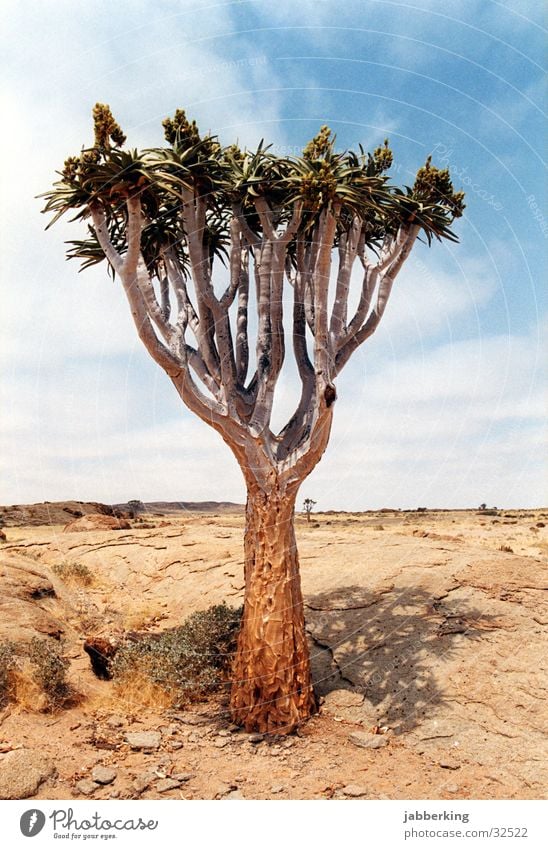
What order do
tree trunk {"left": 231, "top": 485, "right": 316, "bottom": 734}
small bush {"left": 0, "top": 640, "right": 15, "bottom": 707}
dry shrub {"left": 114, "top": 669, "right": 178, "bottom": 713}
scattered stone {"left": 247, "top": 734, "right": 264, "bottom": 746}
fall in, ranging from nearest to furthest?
scattered stone {"left": 247, "top": 734, "right": 264, "bottom": 746}
tree trunk {"left": 231, "top": 485, "right": 316, "bottom": 734}
small bush {"left": 0, "top": 640, "right": 15, "bottom": 707}
dry shrub {"left": 114, "top": 669, "right": 178, "bottom": 713}

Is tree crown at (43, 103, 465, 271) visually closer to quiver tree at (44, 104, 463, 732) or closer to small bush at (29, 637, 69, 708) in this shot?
quiver tree at (44, 104, 463, 732)

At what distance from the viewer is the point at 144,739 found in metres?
8.37

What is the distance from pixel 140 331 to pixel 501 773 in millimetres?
7047

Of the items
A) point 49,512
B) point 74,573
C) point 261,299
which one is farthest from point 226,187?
point 49,512

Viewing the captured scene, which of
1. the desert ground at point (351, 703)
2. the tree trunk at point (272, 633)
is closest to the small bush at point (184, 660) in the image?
the desert ground at point (351, 703)

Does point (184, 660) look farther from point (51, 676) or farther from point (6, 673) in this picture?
point (6, 673)

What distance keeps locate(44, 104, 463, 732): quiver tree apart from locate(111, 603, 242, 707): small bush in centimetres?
101

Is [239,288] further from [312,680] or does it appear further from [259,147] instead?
[312,680]

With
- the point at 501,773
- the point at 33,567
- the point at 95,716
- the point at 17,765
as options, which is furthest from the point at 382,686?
the point at 33,567

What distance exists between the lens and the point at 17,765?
7.30 meters

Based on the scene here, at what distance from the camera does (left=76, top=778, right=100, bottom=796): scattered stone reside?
7117 millimetres

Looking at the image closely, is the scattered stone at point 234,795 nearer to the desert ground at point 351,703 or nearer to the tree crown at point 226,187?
the desert ground at point 351,703

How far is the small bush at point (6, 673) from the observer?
29.5 feet

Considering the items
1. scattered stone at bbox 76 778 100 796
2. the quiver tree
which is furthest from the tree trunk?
scattered stone at bbox 76 778 100 796
